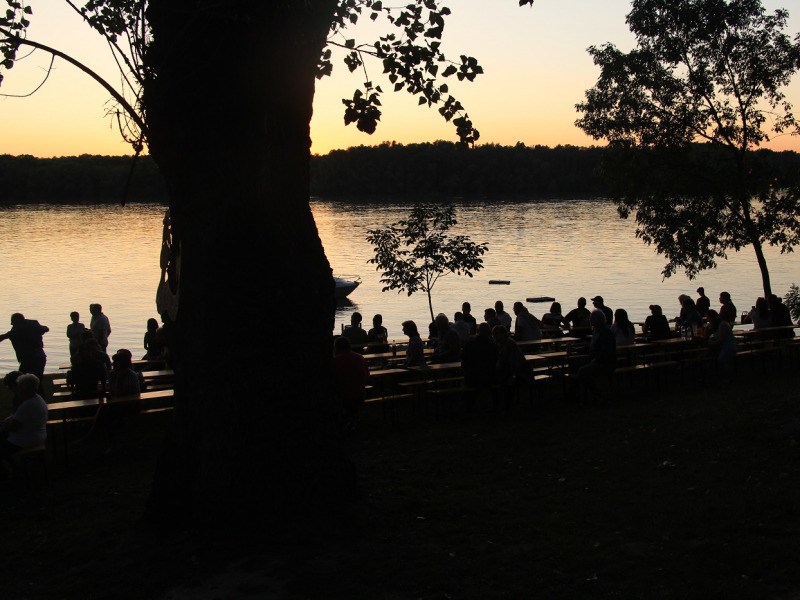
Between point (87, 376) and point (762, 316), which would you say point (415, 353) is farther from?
point (762, 316)

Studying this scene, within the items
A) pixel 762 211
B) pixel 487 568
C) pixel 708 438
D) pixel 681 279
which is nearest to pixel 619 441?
pixel 708 438

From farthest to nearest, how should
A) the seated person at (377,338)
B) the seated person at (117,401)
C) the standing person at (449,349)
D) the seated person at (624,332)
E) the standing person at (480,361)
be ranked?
the seated person at (377,338), the standing person at (449,349), the seated person at (624,332), the standing person at (480,361), the seated person at (117,401)

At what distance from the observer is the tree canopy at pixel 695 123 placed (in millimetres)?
19766

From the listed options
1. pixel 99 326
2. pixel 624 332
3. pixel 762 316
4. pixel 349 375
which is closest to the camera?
pixel 349 375

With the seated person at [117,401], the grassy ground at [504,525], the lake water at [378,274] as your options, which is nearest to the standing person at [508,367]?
the grassy ground at [504,525]

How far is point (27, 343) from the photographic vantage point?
13.1 meters

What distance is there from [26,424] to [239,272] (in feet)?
10.8

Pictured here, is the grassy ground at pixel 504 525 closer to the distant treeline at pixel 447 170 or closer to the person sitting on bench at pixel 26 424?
the person sitting on bench at pixel 26 424

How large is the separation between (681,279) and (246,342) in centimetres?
5052

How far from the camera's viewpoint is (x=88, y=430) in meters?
10.9

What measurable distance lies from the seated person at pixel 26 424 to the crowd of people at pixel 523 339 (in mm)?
3164

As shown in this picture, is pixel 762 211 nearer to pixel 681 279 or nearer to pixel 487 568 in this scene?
pixel 487 568

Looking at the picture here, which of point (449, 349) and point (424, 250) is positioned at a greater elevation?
point (424, 250)

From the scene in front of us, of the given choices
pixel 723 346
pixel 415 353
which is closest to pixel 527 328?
pixel 723 346
